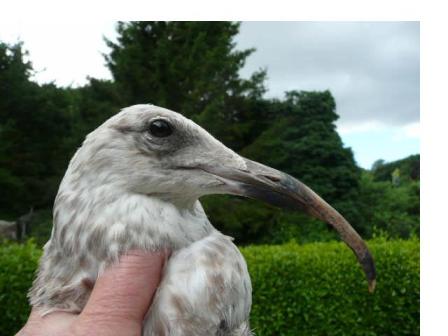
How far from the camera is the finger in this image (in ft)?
4.40

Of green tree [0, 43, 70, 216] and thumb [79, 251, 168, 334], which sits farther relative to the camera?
green tree [0, 43, 70, 216]

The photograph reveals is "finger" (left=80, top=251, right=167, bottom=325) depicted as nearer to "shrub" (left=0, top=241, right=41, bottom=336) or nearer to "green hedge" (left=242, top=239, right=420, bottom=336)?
"shrub" (left=0, top=241, right=41, bottom=336)

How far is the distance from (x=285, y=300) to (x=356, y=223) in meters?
5.98

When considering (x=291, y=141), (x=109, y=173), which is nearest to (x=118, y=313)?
(x=109, y=173)

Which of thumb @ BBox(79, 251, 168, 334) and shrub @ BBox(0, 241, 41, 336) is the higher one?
thumb @ BBox(79, 251, 168, 334)

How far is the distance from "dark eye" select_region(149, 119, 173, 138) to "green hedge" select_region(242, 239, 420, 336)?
3.46 metres

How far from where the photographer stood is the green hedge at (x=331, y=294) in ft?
15.5

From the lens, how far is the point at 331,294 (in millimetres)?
4820

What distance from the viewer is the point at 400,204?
1068 centimetres

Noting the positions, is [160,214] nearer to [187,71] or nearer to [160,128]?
[160,128]

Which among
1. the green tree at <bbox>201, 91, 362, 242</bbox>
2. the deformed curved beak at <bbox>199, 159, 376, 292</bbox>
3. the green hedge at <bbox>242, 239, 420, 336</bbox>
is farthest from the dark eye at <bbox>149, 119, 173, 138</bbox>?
the green tree at <bbox>201, 91, 362, 242</bbox>

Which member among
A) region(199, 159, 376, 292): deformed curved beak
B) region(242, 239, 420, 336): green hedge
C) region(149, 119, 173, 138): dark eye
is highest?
region(149, 119, 173, 138): dark eye

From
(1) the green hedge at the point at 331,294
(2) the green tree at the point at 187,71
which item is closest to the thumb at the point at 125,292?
(1) the green hedge at the point at 331,294

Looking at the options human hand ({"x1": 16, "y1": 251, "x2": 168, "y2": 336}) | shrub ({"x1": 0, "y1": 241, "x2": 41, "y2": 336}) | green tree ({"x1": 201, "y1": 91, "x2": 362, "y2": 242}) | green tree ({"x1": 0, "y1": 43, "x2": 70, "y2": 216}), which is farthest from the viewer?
green tree ({"x1": 0, "y1": 43, "x2": 70, "y2": 216})
